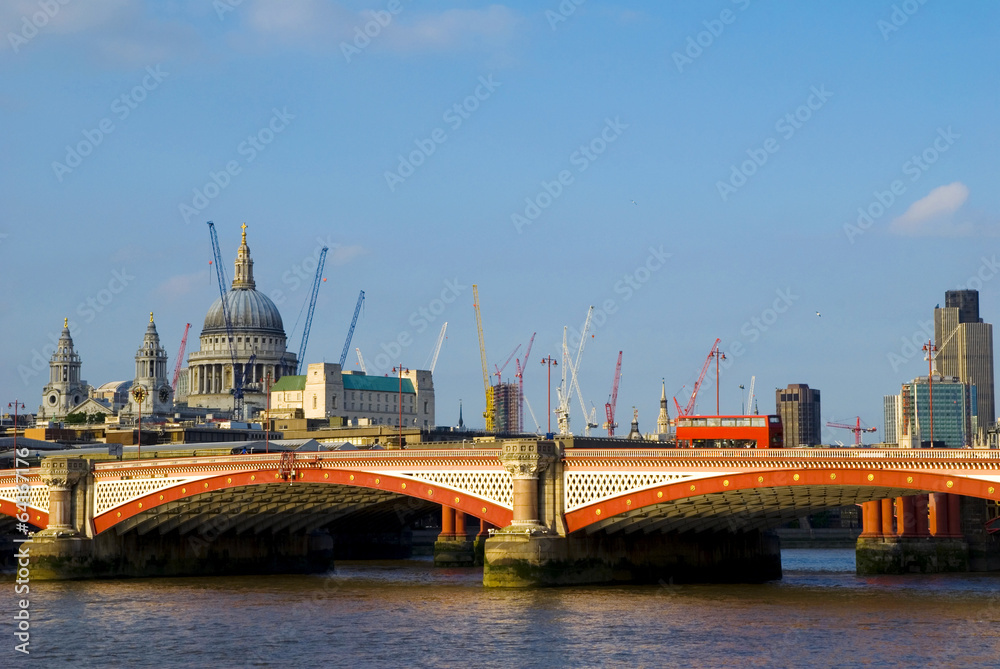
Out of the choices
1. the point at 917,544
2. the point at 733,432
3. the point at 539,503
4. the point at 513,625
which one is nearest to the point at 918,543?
the point at 917,544

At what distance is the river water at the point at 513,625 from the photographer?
5809 cm

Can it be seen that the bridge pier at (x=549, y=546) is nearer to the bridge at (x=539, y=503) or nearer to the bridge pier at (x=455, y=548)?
the bridge at (x=539, y=503)

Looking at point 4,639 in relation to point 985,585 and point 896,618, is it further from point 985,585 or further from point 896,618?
point 985,585

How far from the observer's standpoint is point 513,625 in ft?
217

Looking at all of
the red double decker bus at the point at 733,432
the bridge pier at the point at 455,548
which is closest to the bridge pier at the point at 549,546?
the red double decker bus at the point at 733,432

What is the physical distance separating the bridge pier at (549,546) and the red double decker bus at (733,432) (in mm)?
5589

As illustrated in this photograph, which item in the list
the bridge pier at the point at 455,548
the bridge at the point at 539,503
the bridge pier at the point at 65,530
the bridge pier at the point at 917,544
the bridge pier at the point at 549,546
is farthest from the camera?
the bridge pier at the point at 455,548

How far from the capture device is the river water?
58.1 m

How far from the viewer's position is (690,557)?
88.4 meters

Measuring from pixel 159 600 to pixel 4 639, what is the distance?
54.7ft

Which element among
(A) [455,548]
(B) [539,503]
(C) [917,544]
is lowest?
(A) [455,548]

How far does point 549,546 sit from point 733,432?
34.1 feet

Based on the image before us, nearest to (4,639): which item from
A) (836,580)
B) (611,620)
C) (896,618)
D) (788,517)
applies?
(611,620)

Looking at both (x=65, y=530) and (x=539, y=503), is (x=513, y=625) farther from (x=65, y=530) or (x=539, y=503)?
(x=65, y=530)
